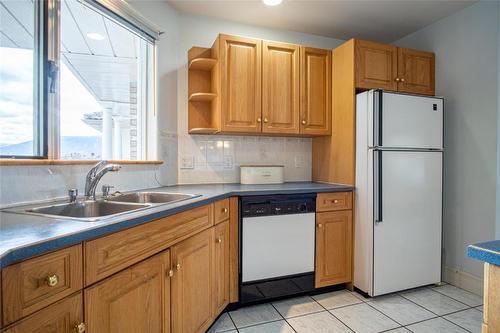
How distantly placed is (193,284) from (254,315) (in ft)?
2.27

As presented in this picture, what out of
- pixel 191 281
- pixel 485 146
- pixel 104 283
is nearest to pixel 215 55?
pixel 191 281

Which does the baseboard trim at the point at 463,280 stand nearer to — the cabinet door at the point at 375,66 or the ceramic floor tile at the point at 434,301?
the ceramic floor tile at the point at 434,301

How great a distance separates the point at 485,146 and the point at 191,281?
2486mm

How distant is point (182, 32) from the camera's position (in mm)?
2547

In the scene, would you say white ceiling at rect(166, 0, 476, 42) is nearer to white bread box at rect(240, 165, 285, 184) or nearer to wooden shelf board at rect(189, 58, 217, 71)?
wooden shelf board at rect(189, 58, 217, 71)

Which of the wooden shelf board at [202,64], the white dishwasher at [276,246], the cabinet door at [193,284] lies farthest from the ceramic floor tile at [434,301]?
the wooden shelf board at [202,64]

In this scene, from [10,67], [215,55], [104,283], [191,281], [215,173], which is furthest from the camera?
[215,173]

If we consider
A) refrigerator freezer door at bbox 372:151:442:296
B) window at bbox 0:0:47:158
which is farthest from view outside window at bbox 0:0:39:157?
refrigerator freezer door at bbox 372:151:442:296

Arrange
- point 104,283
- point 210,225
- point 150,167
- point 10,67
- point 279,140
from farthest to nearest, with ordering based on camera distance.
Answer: point 279,140, point 150,167, point 210,225, point 10,67, point 104,283

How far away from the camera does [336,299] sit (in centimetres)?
223

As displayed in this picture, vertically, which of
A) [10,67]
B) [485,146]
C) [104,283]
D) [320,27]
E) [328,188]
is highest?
[320,27]

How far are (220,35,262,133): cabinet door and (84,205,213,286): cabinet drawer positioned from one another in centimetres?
102

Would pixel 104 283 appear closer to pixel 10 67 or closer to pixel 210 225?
pixel 210 225

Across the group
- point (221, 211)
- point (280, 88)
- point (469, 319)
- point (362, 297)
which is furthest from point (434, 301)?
point (280, 88)
